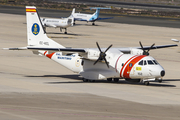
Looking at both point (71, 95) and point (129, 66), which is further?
point (129, 66)

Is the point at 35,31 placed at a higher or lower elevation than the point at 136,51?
higher

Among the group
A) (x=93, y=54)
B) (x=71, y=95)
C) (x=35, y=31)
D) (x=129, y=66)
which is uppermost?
(x=35, y=31)

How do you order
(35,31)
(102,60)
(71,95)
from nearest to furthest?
1. (71,95)
2. (102,60)
3. (35,31)

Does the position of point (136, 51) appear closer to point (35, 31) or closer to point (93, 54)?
point (93, 54)

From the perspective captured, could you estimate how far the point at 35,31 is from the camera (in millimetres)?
34344

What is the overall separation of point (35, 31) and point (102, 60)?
305 inches

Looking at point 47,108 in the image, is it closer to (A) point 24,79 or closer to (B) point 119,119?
(B) point 119,119

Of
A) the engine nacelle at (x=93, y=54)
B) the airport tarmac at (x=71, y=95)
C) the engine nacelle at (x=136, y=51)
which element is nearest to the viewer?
the airport tarmac at (x=71, y=95)

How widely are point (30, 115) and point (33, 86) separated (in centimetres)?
942

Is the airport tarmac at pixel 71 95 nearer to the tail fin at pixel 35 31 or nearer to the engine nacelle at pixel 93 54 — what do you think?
the engine nacelle at pixel 93 54

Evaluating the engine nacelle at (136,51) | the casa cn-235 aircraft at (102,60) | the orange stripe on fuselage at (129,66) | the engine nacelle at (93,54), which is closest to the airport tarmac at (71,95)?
the casa cn-235 aircraft at (102,60)

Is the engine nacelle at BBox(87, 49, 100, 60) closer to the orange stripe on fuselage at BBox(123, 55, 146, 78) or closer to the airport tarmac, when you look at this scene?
the airport tarmac

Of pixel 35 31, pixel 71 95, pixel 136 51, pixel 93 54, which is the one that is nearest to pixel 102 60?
pixel 93 54

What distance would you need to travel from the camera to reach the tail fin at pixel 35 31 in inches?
1340
